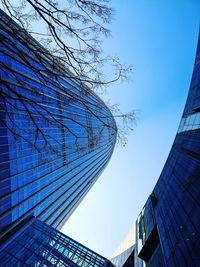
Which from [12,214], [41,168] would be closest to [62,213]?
[41,168]

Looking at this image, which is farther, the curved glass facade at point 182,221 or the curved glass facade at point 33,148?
the curved glass facade at point 182,221

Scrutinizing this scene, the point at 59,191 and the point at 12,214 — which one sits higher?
the point at 12,214

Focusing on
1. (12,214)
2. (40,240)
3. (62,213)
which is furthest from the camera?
(62,213)

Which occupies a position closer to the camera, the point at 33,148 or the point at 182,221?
the point at 33,148

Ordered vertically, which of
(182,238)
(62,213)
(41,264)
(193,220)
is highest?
(193,220)

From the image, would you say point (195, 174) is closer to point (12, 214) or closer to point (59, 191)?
point (12, 214)

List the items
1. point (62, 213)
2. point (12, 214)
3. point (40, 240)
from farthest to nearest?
1. point (62, 213)
2. point (40, 240)
3. point (12, 214)

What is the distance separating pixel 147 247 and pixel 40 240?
54.4 feet

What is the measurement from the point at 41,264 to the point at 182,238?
714 inches

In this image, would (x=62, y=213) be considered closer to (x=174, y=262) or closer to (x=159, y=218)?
(x=159, y=218)

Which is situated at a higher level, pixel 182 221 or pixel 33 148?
pixel 33 148

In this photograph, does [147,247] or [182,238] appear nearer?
[182,238]

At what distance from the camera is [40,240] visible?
3103 centimetres

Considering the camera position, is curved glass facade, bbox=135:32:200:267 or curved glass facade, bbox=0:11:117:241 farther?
curved glass facade, bbox=135:32:200:267
